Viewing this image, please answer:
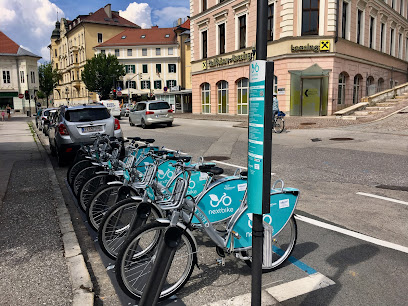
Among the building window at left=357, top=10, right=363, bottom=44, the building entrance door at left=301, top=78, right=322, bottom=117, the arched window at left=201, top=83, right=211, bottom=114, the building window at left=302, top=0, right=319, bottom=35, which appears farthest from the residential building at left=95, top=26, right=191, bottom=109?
the building entrance door at left=301, top=78, right=322, bottom=117

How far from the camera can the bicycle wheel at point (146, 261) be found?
3.02 metres

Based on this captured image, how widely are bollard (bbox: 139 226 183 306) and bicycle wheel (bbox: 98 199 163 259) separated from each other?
871mm

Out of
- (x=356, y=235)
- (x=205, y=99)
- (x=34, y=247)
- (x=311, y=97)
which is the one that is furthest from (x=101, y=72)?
(x=356, y=235)

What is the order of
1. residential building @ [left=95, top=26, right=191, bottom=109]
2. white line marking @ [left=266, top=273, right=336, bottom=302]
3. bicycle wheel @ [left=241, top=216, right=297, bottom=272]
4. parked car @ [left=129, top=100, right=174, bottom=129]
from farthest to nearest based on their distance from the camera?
residential building @ [left=95, top=26, right=191, bottom=109], parked car @ [left=129, top=100, right=174, bottom=129], bicycle wheel @ [left=241, top=216, right=297, bottom=272], white line marking @ [left=266, top=273, right=336, bottom=302]

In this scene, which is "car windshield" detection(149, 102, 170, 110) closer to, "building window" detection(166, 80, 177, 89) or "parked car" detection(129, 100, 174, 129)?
"parked car" detection(129, 100, 174, 129)

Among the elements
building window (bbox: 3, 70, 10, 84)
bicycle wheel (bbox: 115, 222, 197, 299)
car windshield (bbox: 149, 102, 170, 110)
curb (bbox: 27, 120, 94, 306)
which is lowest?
curb (bbox: 27, 120, 94, 306)

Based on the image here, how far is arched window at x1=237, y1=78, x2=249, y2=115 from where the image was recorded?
103 feet

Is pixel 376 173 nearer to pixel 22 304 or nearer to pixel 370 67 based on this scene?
pixel 22 304

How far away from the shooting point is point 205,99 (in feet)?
123

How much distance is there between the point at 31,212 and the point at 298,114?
2350cm

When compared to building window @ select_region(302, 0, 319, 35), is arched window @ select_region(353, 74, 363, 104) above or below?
below

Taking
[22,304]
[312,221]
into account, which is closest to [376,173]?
[312,221]

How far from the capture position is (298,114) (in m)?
26.5

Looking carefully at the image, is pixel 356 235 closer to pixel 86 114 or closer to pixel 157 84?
pixel 86 114
